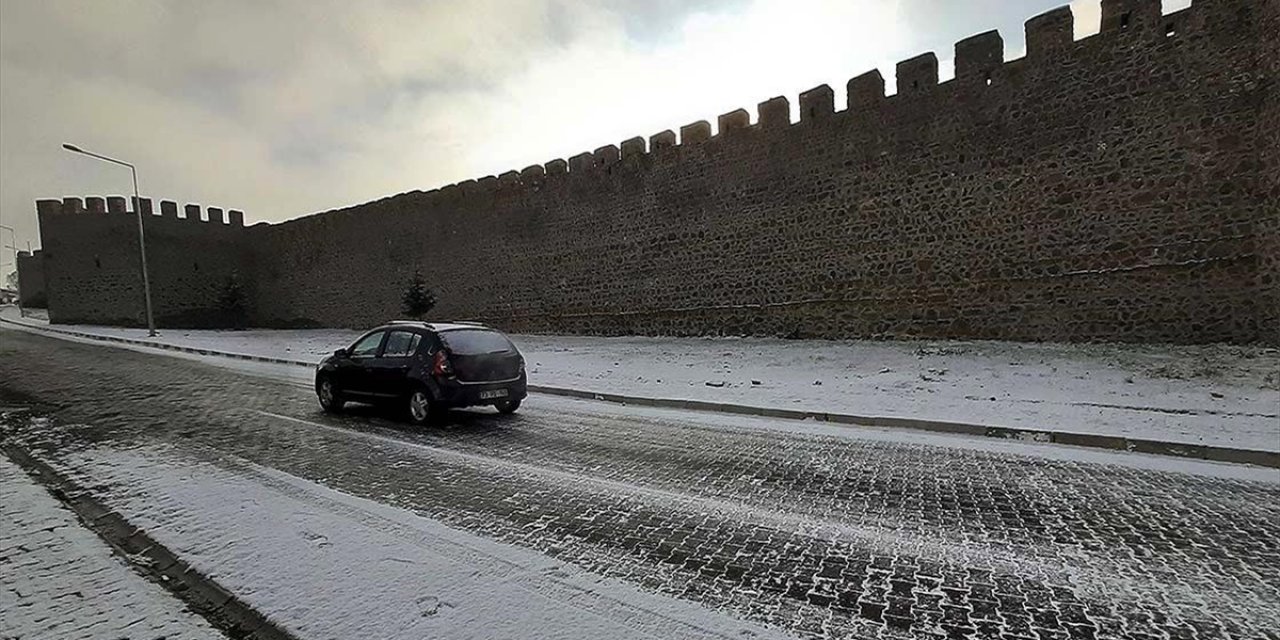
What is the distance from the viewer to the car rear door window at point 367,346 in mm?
9484

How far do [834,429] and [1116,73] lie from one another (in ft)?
31.5

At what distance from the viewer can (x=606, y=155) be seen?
66.0 feet

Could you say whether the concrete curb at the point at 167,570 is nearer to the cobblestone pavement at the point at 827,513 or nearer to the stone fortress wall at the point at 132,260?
the cobblestone pavement at the point at 827,513

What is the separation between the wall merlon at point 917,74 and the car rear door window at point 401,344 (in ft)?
38.9

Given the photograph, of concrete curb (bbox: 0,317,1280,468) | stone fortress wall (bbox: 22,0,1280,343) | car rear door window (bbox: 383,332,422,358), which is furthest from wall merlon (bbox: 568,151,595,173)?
car rear door window (bbox: 383,332,422,358)

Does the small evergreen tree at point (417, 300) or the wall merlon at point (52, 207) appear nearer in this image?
the small evergreen tree at point (417, 300)

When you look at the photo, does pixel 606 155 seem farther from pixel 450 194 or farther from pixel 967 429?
pixel 967 429

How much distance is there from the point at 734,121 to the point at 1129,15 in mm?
8551

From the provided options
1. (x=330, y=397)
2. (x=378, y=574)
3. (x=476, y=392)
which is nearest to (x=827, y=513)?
(x=378, y=574)

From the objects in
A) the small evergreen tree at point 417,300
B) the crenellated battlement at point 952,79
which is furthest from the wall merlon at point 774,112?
the small evergreen tree at point 417,300

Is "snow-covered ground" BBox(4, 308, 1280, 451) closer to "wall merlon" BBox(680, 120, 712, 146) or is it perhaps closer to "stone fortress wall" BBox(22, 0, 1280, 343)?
"stone fortress wall" BBox(22, 0, 1280, 343)

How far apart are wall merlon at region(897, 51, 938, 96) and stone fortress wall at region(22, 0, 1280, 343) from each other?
0.04m

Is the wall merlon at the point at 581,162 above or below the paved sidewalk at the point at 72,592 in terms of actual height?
above

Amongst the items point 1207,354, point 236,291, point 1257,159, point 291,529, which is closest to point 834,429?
point 291,529
